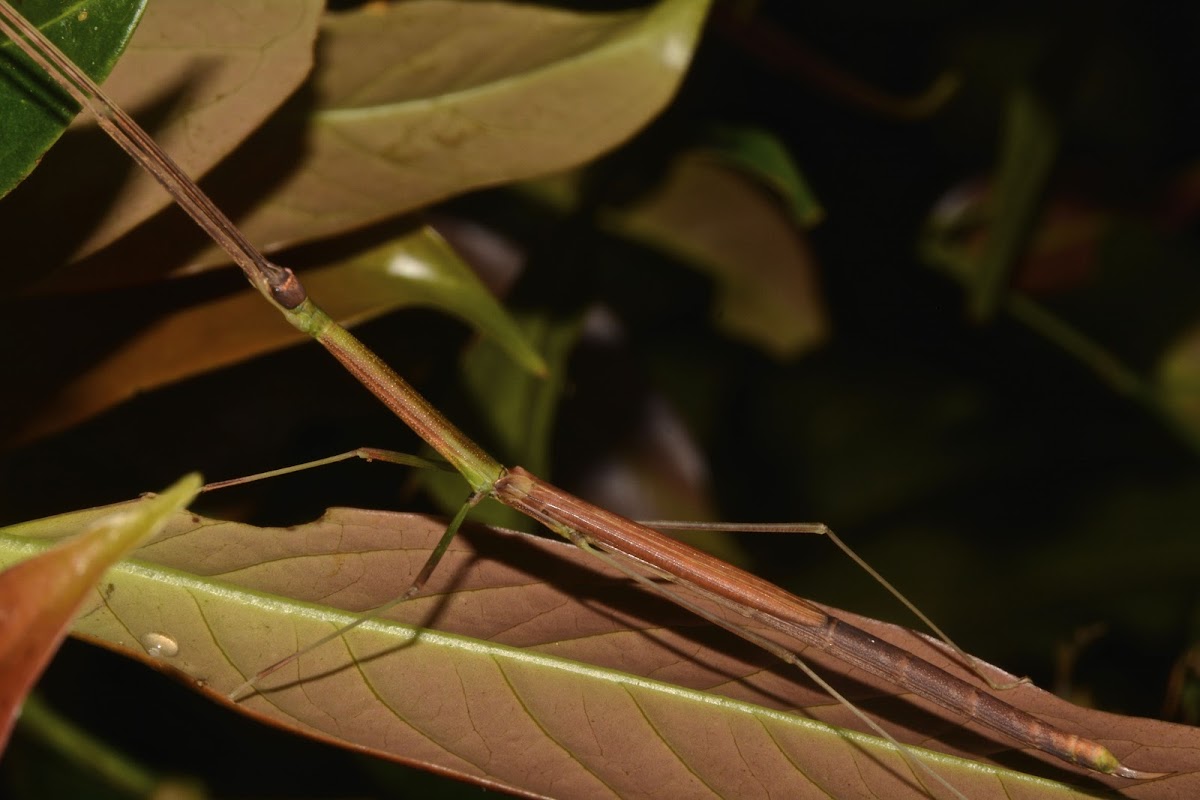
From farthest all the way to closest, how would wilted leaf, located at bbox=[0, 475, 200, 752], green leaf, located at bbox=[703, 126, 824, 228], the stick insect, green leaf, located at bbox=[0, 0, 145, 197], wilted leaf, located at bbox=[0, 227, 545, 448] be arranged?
1. green leaf, located at bbox=[703, 126, 824, 228]
2. wilted leaf, located at bbox=[0, 227, 545, 448]
3. the stick insect
4. green leaf, located at bbox=[0, 0, 145, 197]
5. wilted leaf, located at bbox=[0, 475, 200, 752]

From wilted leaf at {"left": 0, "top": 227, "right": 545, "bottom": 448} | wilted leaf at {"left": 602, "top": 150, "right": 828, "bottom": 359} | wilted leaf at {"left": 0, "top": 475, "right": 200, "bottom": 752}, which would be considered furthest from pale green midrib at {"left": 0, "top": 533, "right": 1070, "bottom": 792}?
wilted leaf at {"left": 602, "top": 150, "right": 828, "bottom": 359}

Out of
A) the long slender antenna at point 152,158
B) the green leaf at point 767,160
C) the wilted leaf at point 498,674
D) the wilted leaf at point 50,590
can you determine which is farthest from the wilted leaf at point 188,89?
the green leaf at point 767,160

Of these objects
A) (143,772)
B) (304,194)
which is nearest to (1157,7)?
(304,194)

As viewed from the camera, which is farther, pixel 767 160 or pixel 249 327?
pixel 767 160

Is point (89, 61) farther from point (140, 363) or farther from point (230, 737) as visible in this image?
point (230, 737)

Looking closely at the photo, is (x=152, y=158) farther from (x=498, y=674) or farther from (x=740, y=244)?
(x=740, y=244)

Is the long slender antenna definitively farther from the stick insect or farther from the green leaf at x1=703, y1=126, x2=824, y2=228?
the green leaf at x1=703, y1=126, x2=824, y2=228

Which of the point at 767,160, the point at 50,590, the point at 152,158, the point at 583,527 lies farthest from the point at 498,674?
the point at 767,160
